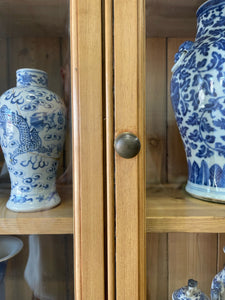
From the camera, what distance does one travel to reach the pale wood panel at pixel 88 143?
333 mm

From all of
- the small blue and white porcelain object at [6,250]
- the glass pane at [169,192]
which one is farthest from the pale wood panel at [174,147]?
the small blue and white porcelain object at [6,250]

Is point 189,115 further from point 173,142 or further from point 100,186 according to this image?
point 100,186

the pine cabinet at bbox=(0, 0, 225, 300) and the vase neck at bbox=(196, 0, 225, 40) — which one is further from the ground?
the vase neck at bbox=(196, 0, 225, 40)

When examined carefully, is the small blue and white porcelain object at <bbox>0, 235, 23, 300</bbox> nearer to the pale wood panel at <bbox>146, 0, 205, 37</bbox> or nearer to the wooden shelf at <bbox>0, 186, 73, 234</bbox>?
the wooden shelf at <bbox>0, 186, 73, 234</bbox>

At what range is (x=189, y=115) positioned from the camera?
1.32 feet

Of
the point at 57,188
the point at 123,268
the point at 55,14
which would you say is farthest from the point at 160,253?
the point at 55,14

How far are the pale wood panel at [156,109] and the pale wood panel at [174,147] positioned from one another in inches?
0.5

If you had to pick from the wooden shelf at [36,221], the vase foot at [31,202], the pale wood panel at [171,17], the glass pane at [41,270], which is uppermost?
the pale wood panel at [171,17]

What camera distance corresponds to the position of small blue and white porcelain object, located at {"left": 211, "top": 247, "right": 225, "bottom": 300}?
403mm

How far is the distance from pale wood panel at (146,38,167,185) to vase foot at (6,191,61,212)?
0.42 ft

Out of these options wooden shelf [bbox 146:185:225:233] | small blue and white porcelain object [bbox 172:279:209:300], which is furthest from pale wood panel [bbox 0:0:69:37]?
small blue and white porcelain object [bbox 172:279:209:300]

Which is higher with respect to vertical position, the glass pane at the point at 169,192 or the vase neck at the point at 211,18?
the vase neck at the point at 211,18

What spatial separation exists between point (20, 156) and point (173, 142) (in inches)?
8.6

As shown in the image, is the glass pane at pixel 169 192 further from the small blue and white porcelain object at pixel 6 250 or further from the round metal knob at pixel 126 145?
the small blue and white porcelain object at pixel 6 250
